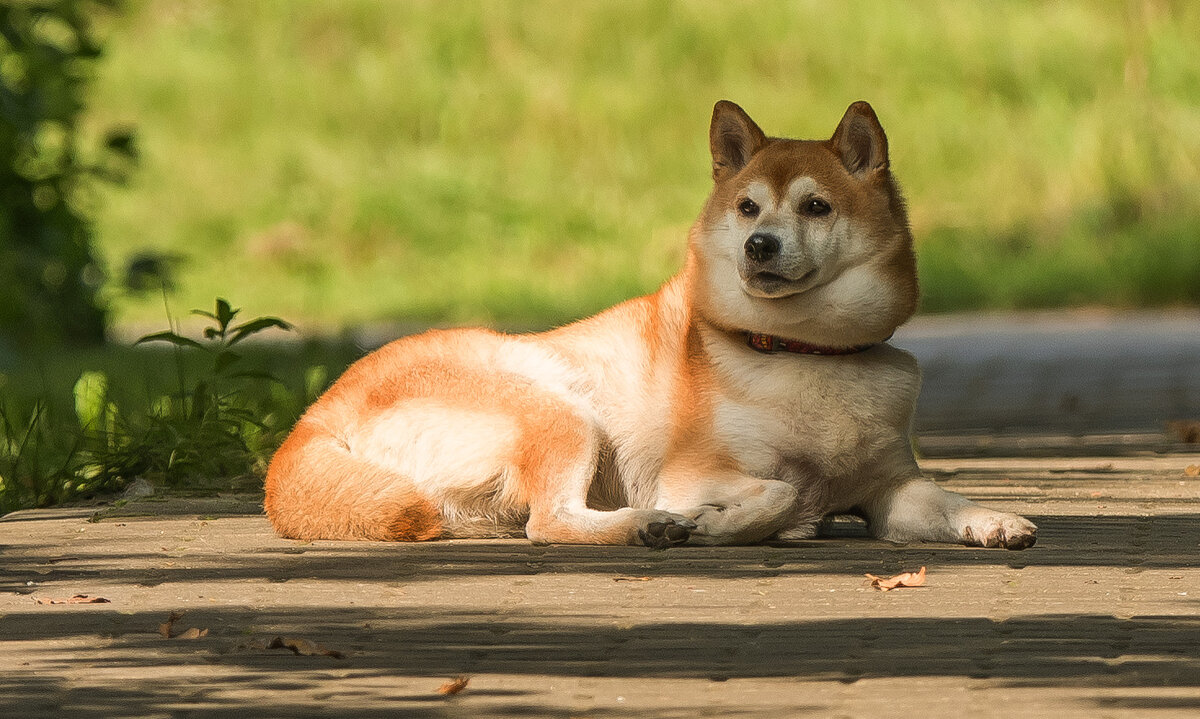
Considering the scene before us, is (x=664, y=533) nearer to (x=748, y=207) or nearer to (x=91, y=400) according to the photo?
(x=748, y=207)

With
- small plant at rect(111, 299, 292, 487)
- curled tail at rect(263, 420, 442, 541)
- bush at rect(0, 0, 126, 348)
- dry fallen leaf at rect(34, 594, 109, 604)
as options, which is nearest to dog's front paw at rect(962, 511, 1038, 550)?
curled tail at rect(263, 420, 442, 541)

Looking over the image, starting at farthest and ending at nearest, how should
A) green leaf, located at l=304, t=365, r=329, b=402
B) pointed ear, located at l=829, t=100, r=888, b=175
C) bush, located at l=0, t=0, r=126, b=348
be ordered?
bush, located at l=0, t=0, r=126, b=348
green leaf, located at l=304, t=365, r=329, b=402
pointed ear, located at l=829, t=100, r=888, b=175

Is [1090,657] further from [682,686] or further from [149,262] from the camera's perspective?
[149,262]

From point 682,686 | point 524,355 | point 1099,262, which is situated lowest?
point 1099,262

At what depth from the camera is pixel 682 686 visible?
323cm

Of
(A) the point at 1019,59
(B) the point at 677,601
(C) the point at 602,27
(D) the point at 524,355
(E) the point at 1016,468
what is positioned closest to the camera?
(B) the point at 677,601

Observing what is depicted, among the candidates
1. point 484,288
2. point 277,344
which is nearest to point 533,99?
point 484,288

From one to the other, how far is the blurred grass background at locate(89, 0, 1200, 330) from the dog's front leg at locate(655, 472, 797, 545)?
29.5 ft

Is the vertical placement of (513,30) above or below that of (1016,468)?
above

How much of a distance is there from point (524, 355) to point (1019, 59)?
15595mm

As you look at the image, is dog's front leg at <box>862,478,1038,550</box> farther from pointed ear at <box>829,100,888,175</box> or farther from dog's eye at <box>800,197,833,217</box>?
pointed ear at <box>829,100,888,175</box>

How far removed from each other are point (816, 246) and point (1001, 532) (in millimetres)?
944

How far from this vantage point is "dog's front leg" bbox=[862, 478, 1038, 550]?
463cm

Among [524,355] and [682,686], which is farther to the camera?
[524,355]
